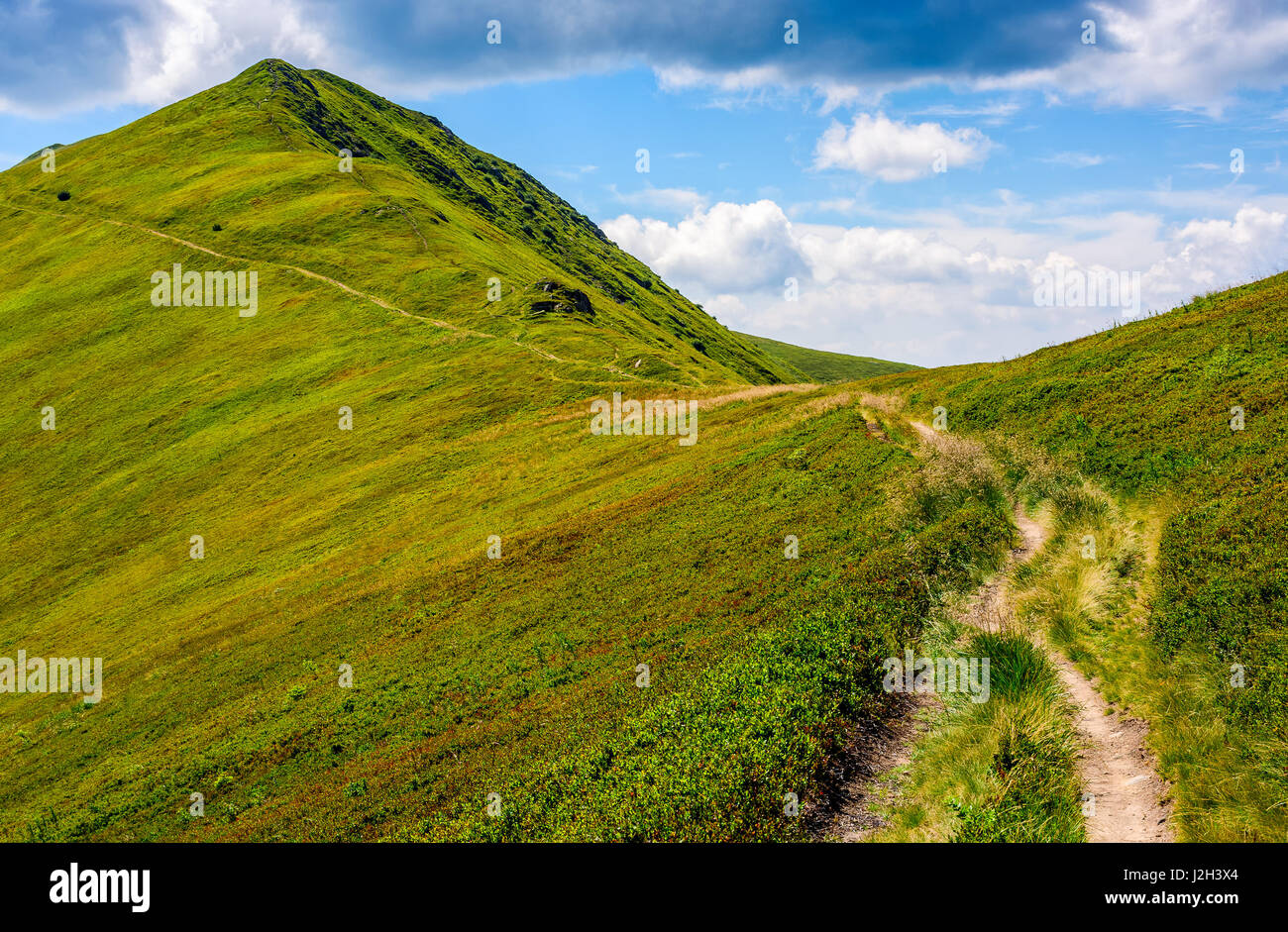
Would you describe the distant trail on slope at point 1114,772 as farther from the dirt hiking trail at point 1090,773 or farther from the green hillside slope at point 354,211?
the green hillside slope at point 354,211

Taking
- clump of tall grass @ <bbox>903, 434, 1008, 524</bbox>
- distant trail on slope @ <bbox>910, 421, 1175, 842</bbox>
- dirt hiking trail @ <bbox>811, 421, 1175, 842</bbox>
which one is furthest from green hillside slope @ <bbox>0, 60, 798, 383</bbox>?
distant trail on slope @ <bbox>910, 421, 1175, 842</bbox>

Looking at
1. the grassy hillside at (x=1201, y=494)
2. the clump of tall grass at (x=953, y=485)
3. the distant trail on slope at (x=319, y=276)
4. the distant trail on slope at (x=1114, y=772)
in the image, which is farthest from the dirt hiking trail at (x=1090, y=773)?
the distant trail on slope at (x=319, y=276)

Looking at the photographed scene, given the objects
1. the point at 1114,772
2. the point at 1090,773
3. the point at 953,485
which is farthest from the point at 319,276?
the point at 1114,772

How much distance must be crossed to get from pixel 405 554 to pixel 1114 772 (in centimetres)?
3850

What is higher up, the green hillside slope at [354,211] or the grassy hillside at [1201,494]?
the green hillside slope at [354,211]

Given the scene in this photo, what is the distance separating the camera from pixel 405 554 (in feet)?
141

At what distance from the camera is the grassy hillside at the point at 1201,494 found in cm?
1030

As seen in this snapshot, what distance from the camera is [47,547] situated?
62.2 m

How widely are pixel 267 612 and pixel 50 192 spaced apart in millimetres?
151901

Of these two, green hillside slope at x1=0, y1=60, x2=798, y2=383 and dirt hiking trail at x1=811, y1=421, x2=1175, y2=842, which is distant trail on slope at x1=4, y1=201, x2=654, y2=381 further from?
dirt hiking trail at x1=811, y1=421, x2=1175, y2=842

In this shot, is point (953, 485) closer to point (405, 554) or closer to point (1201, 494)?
point (1201, 494)

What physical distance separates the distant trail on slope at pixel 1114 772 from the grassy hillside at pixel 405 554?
3.76m
